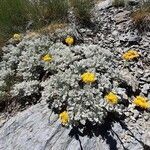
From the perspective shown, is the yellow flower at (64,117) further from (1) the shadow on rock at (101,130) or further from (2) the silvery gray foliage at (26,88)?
(2) the silvery gray foliage at (26,88)

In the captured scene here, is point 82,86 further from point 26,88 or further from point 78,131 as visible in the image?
point 26,88

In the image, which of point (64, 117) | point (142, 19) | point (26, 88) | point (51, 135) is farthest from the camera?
point (142, 19)

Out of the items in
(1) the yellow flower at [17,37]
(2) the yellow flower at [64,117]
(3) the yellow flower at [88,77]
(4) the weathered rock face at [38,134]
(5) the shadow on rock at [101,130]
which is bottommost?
(5) the shadow on rock at [101,130]

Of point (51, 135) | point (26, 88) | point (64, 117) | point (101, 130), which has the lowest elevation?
point (101, 130)

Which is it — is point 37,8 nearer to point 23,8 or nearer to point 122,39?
point 23,8

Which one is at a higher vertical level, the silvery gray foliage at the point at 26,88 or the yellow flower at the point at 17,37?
the yellow flower at the point at 17,37

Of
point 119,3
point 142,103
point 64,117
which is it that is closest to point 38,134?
point 64,117

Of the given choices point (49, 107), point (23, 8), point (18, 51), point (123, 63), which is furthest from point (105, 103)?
point (23, 8)

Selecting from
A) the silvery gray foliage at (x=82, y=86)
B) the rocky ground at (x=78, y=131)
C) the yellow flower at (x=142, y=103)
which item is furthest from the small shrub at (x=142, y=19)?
the yellow flower at (x=142, y=103)
